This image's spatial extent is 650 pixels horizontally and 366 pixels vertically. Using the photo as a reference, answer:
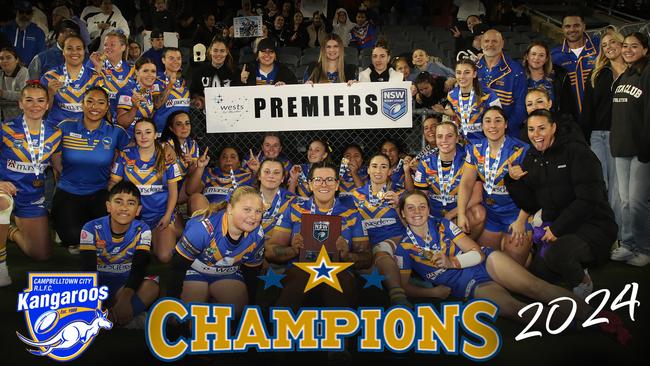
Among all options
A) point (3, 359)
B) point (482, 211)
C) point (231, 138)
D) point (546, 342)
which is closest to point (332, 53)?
point (231, 138)

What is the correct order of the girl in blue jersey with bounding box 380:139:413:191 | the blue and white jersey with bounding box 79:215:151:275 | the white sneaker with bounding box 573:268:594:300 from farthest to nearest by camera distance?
the girl in blue jersey with bounding box 380:139:413:191
the white sneaker with bounding box 573:268:594:300
the blue and white jersey with bounding box 79:215:151:275

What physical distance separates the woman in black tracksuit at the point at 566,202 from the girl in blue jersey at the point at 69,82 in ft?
10.8

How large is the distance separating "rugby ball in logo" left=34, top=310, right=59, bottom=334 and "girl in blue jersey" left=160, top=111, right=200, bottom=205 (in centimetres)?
170

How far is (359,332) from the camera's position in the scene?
3.30m

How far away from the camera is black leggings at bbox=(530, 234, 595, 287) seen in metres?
3.80

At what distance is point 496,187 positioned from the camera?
4215mm

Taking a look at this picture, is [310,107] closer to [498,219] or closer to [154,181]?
[154,181]

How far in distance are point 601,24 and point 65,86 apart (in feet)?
27.8

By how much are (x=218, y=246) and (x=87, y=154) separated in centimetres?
146

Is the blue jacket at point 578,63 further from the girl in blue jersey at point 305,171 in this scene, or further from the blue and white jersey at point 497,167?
the girl in blue jersey at point 305,171

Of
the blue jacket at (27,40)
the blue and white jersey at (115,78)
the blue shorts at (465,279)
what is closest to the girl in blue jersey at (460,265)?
the blue shorts at (465,279)

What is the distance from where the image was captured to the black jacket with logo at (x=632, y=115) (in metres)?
4.27

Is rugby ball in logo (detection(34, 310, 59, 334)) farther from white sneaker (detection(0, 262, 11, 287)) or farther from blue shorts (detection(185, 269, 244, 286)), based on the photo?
white sneaker (detection(0, 262, 11, 287))

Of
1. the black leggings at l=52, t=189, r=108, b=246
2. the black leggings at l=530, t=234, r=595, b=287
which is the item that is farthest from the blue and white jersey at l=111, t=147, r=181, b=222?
the black leggings at l=530, t=234, r=595, b=287
